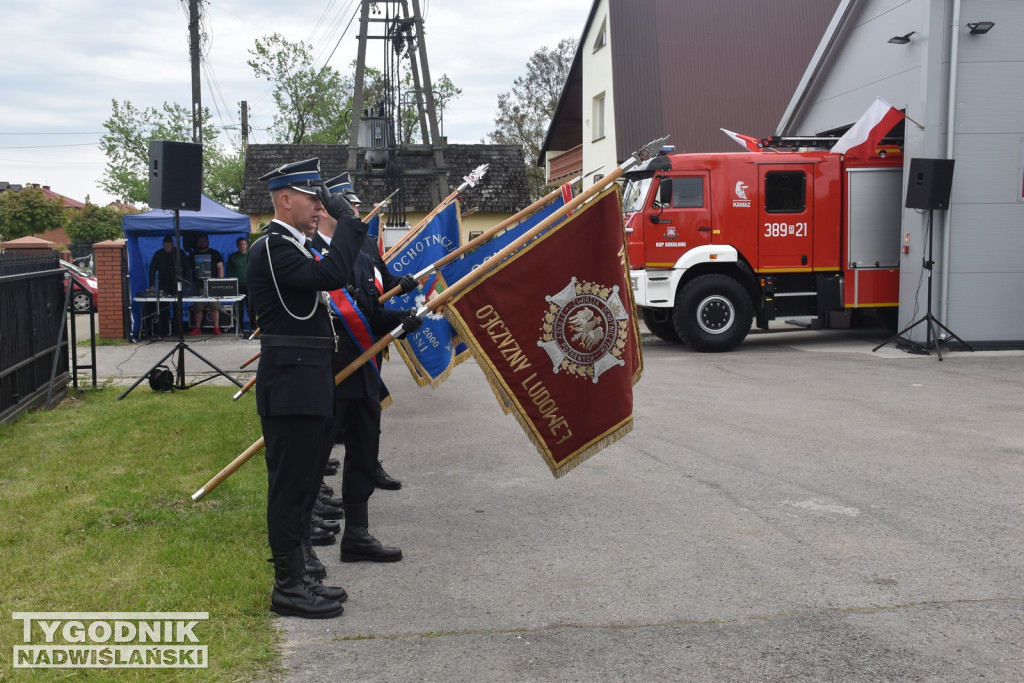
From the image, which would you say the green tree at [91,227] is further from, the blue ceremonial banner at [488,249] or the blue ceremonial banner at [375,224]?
the blue ceremonial banner at [488,249]

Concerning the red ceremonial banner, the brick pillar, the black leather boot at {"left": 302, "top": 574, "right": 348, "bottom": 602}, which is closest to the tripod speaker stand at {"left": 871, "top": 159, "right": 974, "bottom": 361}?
the red ceremonial banner

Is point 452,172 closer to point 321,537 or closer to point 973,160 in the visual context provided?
point 973,160

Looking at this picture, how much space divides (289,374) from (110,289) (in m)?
15.1

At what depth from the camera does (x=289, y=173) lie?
14.3 feet

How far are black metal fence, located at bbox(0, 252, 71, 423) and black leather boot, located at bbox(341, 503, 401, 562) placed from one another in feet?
17.1

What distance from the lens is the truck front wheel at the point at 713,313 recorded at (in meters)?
14.5

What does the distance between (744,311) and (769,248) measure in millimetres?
1033

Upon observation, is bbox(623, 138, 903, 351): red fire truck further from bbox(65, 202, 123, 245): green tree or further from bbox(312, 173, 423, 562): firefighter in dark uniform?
bbox(65, 202, 123, 245): green tree

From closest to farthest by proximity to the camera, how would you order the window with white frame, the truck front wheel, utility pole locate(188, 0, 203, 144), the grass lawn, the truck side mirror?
the grass lawn < the truck side mirror < the truck front wheel < the window with white frame < utility pole locate(188, 0, 203, 144)

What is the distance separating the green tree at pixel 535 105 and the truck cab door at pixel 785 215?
2974 centimetres

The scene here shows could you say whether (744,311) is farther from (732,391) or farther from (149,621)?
(149,621)

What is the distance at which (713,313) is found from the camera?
48.3 ft

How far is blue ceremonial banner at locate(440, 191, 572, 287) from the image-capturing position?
6992mm

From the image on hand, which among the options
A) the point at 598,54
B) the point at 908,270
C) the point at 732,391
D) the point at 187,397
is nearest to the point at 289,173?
the point at 187,397
